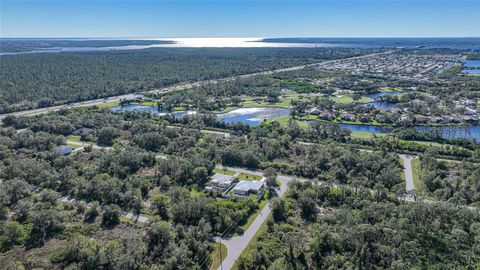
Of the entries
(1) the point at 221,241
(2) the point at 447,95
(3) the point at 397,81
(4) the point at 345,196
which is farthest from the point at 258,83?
(1) the point at 221,241

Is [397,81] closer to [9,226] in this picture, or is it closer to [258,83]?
[258,83]

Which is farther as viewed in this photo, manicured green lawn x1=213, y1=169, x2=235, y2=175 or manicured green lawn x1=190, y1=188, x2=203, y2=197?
manicured green lawn x1=213, y1=169, x2=235, y2=175

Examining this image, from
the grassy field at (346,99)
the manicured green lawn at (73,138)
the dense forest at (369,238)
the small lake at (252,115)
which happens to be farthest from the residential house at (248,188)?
the grassy field at (346,99)

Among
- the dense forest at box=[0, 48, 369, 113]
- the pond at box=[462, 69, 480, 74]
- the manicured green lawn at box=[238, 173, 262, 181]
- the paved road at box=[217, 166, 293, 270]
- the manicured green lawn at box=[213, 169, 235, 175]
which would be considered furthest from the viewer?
the pond at box=[462, 69, 480, 74]

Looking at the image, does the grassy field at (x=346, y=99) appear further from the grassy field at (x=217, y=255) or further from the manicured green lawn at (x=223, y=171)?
the grassy field at (x=217, y=255)

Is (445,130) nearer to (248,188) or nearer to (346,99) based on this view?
(346,99)

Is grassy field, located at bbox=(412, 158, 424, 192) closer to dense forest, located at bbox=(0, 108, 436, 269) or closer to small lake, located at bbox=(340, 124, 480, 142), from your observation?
dense forest, located at bbox=(0, 108, 436, 269)

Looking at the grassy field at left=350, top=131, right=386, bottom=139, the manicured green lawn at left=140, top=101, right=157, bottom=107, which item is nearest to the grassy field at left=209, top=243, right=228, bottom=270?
the grassy field at left=350, top=131, right=386, bottom=139

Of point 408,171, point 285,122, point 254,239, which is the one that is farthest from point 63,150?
point 408,171
